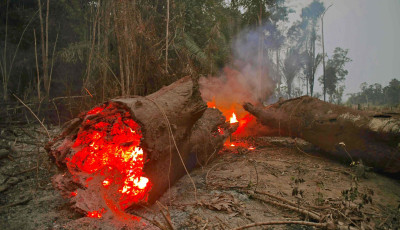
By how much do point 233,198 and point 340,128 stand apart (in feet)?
10.3

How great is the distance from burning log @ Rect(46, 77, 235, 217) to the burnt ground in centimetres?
22

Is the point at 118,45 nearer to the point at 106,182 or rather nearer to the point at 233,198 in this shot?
the point at 106,182

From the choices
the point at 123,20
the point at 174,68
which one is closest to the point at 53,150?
the point at 123,20

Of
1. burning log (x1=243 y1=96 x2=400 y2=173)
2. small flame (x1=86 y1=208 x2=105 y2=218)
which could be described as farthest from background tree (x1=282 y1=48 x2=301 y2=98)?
small flame (x1=86 y1=208 x2=105 y2=218)

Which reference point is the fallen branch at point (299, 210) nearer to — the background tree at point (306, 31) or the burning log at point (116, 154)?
the burning log at point (116, 154)

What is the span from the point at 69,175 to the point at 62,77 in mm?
7673

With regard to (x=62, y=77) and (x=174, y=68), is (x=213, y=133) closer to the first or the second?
(x=174, y=68)

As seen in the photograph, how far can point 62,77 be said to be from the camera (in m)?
9.03

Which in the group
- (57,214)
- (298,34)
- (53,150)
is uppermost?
(298,34)

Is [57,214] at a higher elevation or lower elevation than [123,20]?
lower

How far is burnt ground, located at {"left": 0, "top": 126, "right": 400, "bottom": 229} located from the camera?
7.77 feet

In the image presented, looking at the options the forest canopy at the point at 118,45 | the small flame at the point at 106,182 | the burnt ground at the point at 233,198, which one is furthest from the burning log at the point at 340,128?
the small flame at the point at 106,182

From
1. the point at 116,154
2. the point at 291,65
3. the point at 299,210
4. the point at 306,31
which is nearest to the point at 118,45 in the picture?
the point at 116,154

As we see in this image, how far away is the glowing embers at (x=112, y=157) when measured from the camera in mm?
2582
